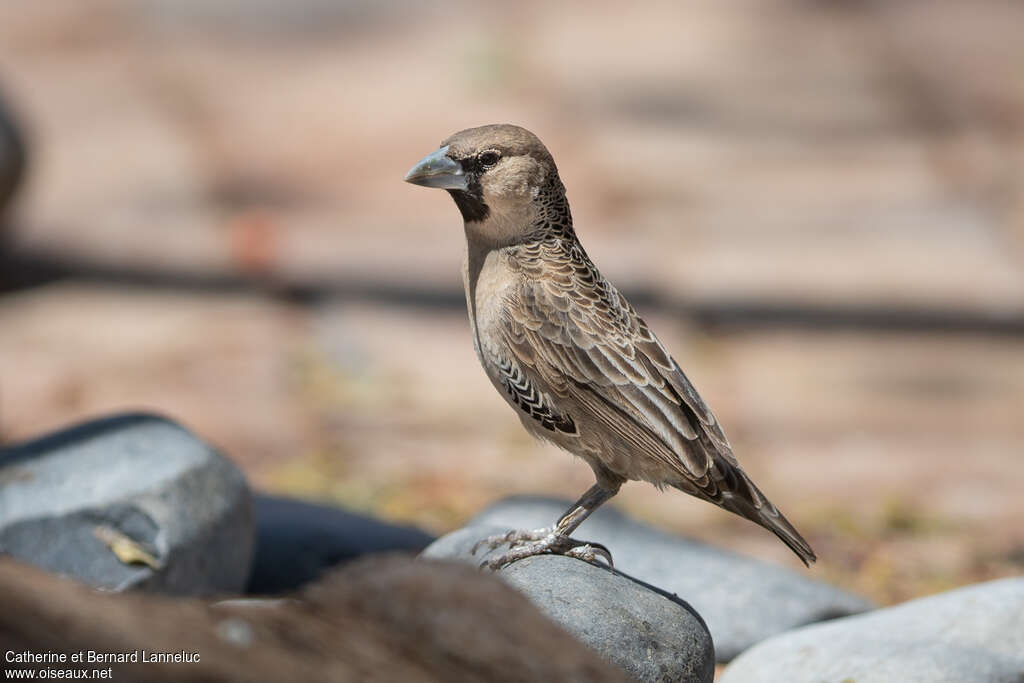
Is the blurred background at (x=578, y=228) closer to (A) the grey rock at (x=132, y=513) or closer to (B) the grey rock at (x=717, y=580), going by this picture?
(B) the grey rock at (x=717, y=580)

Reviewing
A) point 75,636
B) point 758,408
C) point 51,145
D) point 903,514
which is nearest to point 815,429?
point 758,408

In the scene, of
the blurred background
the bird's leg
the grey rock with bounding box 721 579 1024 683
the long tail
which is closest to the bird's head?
the bird's leg

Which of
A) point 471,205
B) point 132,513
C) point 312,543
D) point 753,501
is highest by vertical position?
point 471,205

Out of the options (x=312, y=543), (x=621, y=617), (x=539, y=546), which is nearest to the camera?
(x=621, y=617)

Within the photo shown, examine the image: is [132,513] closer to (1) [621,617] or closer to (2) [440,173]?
(2) [440,173]

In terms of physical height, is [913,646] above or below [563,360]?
below

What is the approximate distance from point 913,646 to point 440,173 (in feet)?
6.39

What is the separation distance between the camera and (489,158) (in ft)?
12.3

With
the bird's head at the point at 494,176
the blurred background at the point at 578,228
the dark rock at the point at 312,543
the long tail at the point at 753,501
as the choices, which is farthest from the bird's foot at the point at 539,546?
the blurred background at the point at 578,228

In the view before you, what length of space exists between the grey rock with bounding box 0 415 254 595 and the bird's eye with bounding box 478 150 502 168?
57.4 inches

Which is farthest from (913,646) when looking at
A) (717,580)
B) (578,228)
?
(578,228)

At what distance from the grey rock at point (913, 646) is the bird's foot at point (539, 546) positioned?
662 mm

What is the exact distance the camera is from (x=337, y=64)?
13094 mm

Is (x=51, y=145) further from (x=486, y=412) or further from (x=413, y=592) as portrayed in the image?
(x=413, y=592)
